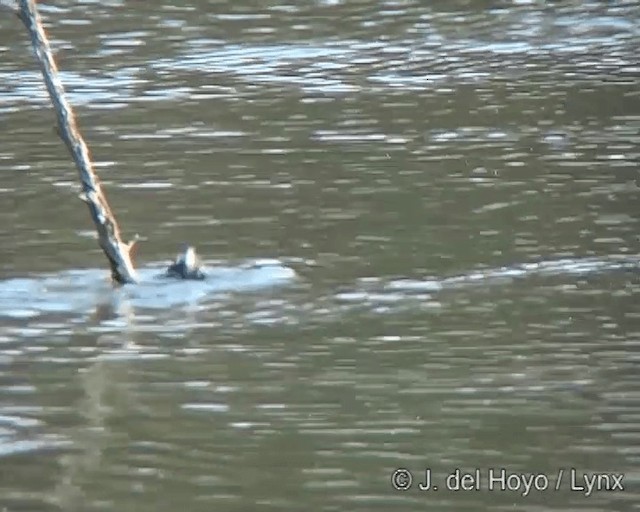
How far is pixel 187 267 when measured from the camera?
10195mm

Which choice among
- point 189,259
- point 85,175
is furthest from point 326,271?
point 85,175

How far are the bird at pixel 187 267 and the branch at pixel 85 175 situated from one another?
0.72 feet

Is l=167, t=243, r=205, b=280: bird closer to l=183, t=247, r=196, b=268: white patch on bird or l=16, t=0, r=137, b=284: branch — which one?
l=183, t=247, r=196, b=268: white patch on bird

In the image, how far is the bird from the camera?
10195 millimetres

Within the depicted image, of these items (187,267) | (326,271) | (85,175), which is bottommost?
(326,271)

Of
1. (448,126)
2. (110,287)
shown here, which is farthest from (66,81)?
(110,287)

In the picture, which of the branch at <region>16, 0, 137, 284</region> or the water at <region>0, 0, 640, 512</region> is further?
the branch at <region>16, 0, 137, 284</region>

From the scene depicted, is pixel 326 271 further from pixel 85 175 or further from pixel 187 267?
pixel 85 175

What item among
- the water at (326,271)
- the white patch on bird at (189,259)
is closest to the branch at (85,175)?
the water at (326,271)

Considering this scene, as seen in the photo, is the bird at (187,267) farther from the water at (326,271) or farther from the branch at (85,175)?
the branch at (85,175)

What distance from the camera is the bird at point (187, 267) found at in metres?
10.2

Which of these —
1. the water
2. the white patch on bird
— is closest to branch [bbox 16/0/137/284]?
the water

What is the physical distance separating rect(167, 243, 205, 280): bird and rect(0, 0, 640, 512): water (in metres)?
0.12

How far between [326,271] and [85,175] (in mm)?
1391
